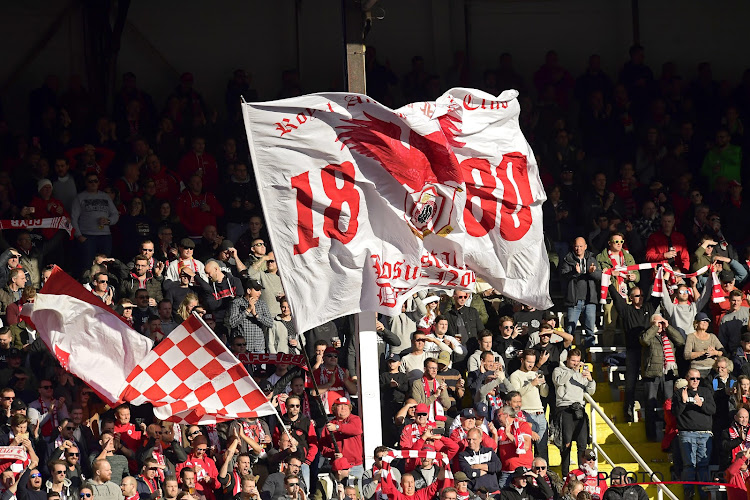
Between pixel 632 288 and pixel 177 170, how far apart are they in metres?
6.58

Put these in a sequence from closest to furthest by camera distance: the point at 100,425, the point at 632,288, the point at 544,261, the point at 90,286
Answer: the point at 544,261 → the point at 100,425 → the point at 90,286 → the point at 632,288

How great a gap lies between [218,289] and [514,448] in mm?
4312

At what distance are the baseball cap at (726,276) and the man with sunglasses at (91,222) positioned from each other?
8433 mm

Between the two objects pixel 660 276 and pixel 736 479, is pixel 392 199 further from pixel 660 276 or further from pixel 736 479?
pixel 660 276

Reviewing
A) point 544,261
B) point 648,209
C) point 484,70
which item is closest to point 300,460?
point 544,261

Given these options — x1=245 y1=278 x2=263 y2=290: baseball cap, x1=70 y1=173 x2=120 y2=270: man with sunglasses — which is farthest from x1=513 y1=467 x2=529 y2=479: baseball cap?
x1=70 y1=173 x2=120 y2=270: man with sunglasses

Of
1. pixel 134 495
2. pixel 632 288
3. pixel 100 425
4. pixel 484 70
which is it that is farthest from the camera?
pixel 484 70

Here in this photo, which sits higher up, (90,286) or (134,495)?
(90,286)

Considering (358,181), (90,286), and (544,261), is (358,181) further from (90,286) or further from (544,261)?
(90,286)

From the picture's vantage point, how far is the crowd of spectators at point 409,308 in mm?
16797

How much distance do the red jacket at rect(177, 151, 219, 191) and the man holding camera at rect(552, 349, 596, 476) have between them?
577 cm

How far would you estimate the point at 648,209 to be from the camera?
22219mm

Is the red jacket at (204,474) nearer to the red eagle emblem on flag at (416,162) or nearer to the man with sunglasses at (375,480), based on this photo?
the man with sunglasses at (375,480)

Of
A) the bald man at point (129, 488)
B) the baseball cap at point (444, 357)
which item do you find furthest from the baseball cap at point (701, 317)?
the bald man at point (129, 488)
